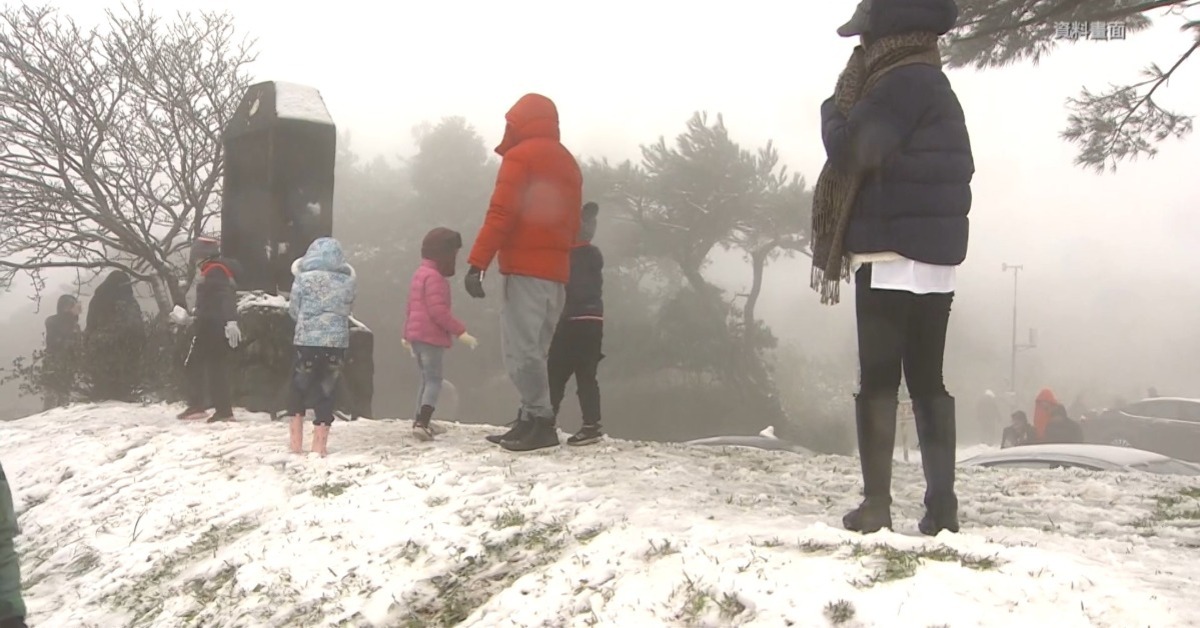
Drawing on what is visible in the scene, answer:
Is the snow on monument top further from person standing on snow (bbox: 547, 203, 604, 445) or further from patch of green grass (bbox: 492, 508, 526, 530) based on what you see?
patch of green grass (bbox: 492, 508, 526, 530)

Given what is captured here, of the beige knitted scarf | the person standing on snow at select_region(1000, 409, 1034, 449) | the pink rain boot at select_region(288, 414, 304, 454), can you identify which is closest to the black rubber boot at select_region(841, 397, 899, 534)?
the beige knitted scarf

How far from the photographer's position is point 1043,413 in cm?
1574

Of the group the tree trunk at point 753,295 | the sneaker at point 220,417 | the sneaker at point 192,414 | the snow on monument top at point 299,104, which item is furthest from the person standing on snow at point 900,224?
the tree trunk at point 753,295

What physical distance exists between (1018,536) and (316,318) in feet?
15.6

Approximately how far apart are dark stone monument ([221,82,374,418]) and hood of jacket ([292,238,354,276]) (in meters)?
2.88

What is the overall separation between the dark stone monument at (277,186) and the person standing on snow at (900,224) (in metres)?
7.68

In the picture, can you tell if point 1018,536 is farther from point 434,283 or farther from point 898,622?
point 434,283

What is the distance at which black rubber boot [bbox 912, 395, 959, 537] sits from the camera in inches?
128

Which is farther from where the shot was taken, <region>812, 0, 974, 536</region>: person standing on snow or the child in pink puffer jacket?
the child in pink puffer jacket

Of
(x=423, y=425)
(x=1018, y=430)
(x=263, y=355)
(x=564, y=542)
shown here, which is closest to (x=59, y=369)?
(x=263, y=355)

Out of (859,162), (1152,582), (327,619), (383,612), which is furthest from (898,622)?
(327,619)

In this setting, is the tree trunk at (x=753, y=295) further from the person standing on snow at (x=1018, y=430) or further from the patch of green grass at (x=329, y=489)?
the patch of green grass at (x=329, y=489)

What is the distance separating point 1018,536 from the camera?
11.2 ft

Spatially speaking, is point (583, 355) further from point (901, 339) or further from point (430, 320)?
point (901, 339)
